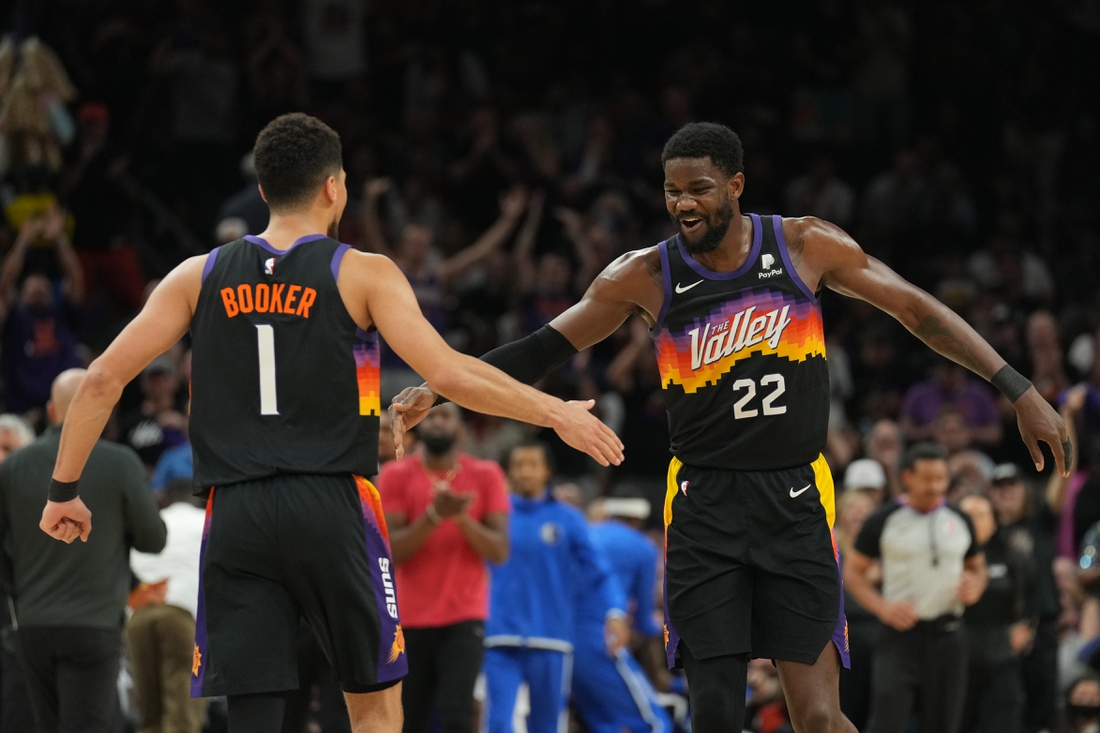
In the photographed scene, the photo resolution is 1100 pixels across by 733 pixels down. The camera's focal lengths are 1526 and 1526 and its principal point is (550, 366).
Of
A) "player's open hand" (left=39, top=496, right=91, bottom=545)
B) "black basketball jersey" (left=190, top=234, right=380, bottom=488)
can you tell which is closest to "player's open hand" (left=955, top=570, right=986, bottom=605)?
"black basketball jersey" (left=190, top=234, right=380, bottom=488)

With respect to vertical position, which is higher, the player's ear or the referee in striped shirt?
the player's ear

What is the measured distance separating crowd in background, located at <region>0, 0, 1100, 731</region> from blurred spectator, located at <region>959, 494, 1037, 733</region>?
379 mm

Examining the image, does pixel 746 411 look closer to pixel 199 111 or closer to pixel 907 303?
pixel 907 303

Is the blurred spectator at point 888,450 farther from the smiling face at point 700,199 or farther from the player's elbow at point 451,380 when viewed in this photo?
the player's elbow at point 451,380

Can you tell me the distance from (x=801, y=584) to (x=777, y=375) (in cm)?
79

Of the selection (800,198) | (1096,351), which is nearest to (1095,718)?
(1096,351)

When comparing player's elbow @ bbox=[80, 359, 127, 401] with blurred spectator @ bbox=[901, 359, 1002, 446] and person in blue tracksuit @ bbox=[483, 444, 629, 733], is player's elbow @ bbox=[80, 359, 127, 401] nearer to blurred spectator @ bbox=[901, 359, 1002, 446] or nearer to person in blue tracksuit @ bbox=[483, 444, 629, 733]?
person in blue tracksuit @ bbox=[483, 444, 629, 733]

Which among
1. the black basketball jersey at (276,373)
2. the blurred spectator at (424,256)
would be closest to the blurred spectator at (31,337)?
the blurred spectator at (424,256)

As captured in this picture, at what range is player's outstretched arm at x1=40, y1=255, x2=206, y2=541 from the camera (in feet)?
16.6

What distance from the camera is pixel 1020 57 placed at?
19.7 m

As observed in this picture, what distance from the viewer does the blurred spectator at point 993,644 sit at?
1106cm

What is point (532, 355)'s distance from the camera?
236 inches

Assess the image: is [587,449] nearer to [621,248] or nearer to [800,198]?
[621,248]

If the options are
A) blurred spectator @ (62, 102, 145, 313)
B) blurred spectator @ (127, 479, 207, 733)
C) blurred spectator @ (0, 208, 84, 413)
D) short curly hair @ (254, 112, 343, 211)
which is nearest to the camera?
short curly hair @ (254, 112, 343, 211)
